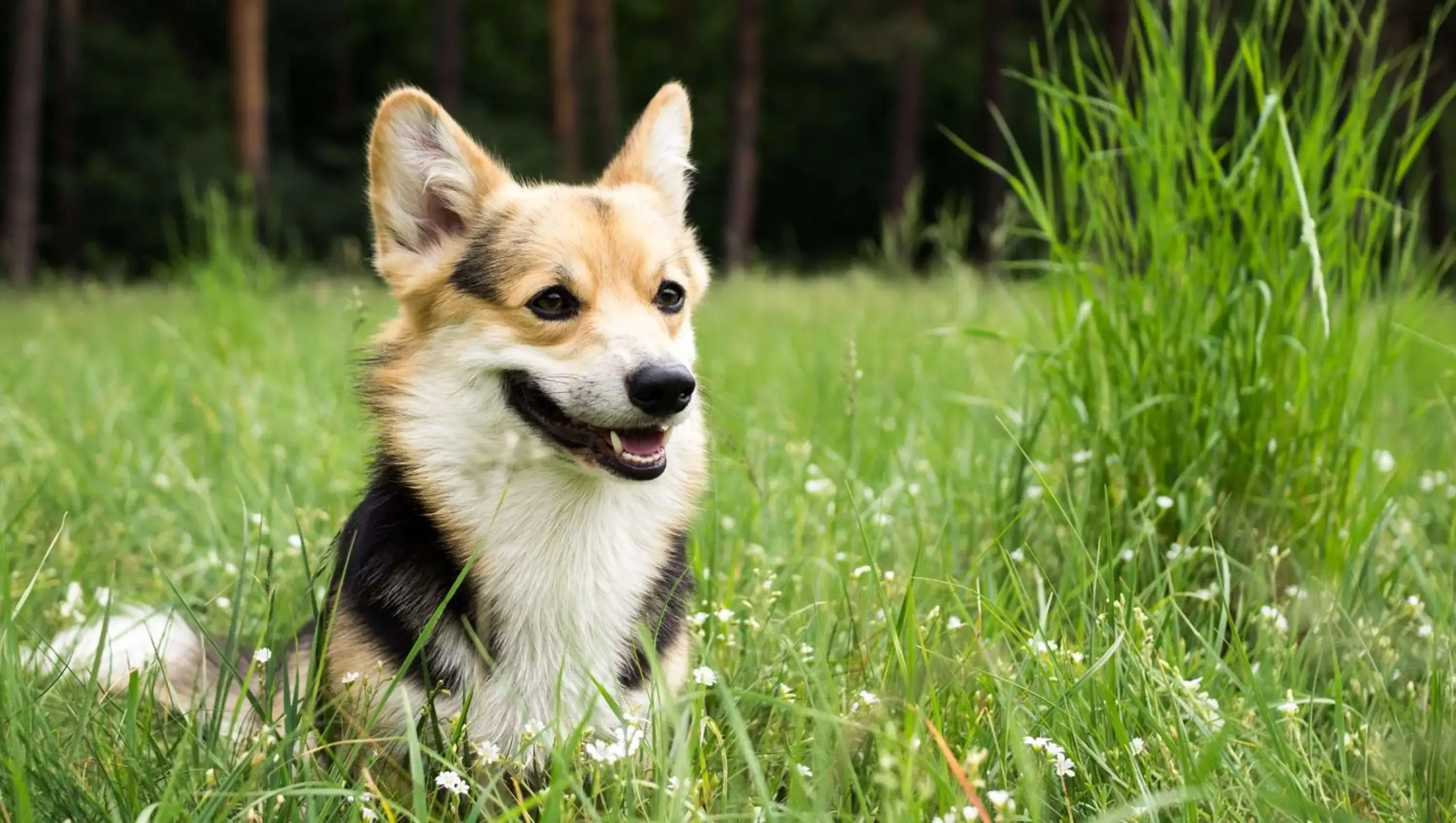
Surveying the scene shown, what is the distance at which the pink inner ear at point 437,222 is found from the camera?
112 inches

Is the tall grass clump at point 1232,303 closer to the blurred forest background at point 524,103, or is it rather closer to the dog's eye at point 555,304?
the dog's eye at point 555,304

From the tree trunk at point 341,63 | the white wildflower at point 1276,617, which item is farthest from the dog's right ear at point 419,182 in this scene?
the tree trunk at point 341,63

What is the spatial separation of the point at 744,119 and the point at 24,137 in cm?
1148

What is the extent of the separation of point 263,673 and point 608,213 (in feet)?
4.48

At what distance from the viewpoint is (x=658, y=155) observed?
317cm

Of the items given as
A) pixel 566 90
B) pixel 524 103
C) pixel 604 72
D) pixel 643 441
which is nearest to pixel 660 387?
pixel 643 441

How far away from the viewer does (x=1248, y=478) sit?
2.95m

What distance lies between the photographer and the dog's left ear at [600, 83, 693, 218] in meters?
3.11

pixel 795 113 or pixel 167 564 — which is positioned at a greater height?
pixel 167 564


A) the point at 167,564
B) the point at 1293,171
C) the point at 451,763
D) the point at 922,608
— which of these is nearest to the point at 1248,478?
the point at 1293,171

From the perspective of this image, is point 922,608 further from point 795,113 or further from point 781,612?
point 795,113

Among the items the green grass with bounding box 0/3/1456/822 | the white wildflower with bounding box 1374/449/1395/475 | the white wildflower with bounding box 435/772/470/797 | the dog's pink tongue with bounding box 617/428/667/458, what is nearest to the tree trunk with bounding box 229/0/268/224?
the green grass with bounding box 0/3/1456/822

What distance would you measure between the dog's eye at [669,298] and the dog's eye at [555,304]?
239 mm

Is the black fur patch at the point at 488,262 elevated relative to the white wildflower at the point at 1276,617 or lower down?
elevated
